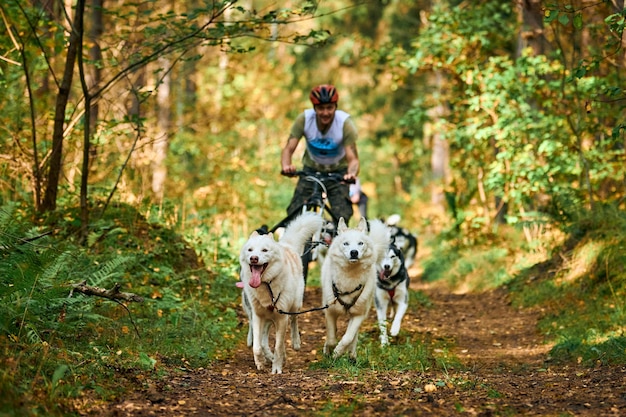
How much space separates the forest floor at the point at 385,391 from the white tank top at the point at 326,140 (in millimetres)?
2125

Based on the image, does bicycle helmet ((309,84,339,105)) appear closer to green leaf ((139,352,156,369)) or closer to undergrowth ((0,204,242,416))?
undergrowth ((0,204,242,416))

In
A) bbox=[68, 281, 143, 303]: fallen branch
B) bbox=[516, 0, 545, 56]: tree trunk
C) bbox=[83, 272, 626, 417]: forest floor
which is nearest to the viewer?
bbox=[83, 272, 626, 417]: forest floor

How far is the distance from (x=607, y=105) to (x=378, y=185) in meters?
22.6

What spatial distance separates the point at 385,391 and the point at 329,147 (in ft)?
12.2

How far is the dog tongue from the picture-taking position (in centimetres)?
592

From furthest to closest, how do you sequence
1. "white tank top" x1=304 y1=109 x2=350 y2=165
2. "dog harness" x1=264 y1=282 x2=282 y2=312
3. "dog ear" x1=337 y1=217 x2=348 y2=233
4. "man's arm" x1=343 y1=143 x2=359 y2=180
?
"white tank top" x1=304 y1=109 x2=350 y2=165
"man's arm" x1=343 y1=143 x2=359 y2=180
"dog ear" x1=337 y1=217 x2=348 y2=233
"dog harness" x1=264 y1=282 x2=282 y2=312

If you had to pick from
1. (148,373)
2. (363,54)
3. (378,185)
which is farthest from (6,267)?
(378,185)

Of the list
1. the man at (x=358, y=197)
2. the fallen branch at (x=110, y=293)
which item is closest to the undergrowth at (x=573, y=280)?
the man at (x=358, y=197)

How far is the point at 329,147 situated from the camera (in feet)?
26.5

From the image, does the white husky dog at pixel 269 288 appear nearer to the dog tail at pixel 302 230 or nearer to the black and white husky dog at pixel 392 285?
the dog tail at pixel 302 230

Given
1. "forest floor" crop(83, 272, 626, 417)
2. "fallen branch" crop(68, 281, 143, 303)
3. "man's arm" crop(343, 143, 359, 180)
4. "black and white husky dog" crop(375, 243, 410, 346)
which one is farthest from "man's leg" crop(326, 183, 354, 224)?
"fallen branch" crop(68, 281, 143, 303)

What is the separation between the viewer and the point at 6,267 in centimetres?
511

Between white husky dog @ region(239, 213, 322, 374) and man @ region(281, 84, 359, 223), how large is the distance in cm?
160

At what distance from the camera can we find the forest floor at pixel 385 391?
4.42 m
